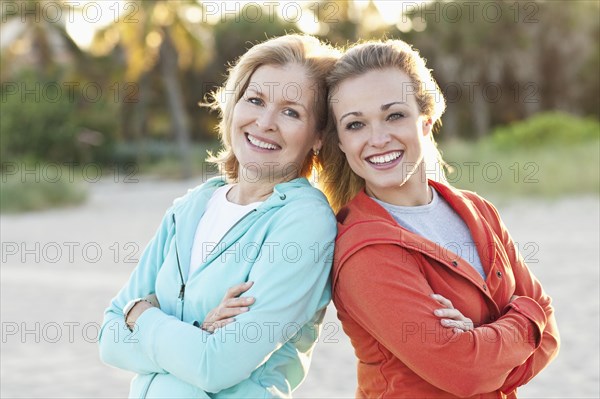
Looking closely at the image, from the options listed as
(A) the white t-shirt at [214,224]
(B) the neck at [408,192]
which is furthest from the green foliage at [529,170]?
(A) the white t-shirt at [214,224]

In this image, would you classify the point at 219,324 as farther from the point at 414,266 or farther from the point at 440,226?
the point at 440,226

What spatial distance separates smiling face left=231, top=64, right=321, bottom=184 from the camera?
2533 millimetres

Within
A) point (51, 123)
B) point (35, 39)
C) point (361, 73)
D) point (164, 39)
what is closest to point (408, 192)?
point (361, 73)

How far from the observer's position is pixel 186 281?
252 cm

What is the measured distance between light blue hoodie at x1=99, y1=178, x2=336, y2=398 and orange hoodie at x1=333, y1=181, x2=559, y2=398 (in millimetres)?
116

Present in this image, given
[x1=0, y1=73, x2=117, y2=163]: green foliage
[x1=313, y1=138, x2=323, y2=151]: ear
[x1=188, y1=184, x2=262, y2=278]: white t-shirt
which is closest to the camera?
[x1=188, y1=184, x2=262, y2=278]: white t-shirt

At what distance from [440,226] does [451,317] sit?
40 cm

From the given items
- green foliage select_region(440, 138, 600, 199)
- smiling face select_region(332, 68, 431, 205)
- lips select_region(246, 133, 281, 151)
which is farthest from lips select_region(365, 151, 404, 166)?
green foliage select_region(440, 138, 600, 199)

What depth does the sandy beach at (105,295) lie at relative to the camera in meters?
4.64

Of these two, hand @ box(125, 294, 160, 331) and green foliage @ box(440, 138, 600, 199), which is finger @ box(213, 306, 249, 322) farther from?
green foliage @ box(440, 138, 600, 199)

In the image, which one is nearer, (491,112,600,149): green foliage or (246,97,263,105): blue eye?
(246,97,263,105): blue eye

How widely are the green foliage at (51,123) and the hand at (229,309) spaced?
2191 centimetres

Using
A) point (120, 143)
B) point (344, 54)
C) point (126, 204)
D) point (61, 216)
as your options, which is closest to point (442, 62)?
point (120, 143)

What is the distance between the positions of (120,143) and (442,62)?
11.7 m
